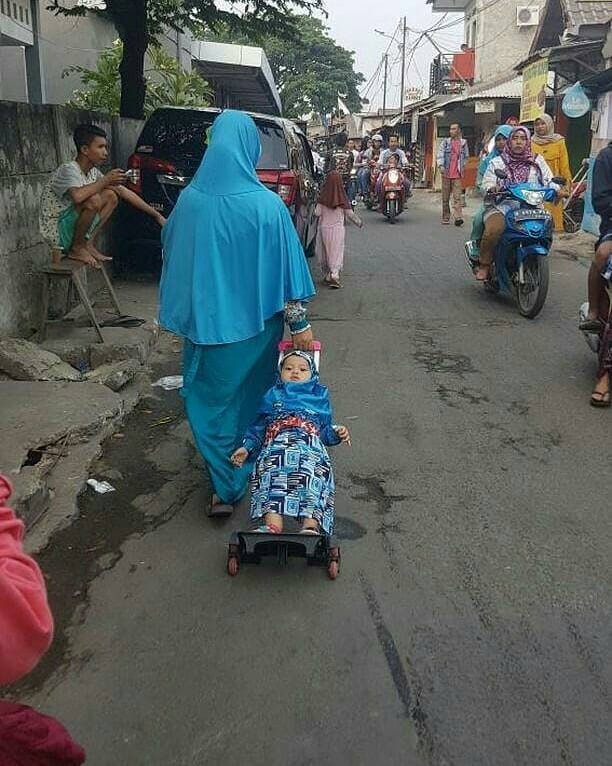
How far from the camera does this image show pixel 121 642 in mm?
2994

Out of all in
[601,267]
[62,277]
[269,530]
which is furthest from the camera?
[62,277]

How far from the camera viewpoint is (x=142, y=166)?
371 inches

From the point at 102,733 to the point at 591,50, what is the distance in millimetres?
16934

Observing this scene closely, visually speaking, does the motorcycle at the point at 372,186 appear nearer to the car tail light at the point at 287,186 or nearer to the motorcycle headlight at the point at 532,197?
the car tail light at the point at 287,186

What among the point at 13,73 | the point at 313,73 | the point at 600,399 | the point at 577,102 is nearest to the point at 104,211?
the point at 600,399

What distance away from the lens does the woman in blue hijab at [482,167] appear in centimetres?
864

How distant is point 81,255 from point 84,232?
19cm

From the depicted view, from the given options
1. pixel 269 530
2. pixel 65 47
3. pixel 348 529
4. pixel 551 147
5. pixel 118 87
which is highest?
pixel 65 47

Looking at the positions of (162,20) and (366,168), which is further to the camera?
(366,168)

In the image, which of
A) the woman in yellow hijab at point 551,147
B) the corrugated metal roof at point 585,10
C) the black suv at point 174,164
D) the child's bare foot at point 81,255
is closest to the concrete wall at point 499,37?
the corrugated metal roof at point 585,10

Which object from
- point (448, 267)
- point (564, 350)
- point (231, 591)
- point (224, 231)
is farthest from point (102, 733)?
point (448, 267)

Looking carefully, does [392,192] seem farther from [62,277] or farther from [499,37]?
[499,37]

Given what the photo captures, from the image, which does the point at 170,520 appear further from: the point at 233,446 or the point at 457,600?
the point at 457,600

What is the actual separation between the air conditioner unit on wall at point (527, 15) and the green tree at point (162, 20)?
92.9 feet
